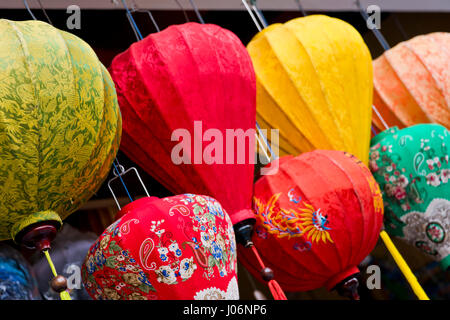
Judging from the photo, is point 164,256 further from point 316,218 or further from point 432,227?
point 432,227

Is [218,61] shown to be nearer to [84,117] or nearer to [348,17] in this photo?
[84,117]

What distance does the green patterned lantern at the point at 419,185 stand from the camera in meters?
1.30

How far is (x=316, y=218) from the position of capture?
114cm

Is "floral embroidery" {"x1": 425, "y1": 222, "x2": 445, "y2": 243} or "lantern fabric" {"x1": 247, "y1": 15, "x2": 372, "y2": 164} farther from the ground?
"lantern fabric" {"x1": 247, "y1": 15, "x2": 372, "y2": 164}

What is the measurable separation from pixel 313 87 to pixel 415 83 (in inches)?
15.4

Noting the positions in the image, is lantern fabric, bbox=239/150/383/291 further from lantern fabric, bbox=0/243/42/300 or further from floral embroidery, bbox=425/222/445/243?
lantern fabric, bbox=0/243/42/300

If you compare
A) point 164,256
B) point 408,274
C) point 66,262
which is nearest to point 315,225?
point 408,274

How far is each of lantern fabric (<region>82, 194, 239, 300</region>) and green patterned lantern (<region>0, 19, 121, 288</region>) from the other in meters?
0.10

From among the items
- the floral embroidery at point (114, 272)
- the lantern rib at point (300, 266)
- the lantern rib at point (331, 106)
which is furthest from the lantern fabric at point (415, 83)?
the floral embroidery at point (114, 272)

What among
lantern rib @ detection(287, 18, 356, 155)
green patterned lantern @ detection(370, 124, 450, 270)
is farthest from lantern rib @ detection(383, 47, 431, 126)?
lantern rib @ detection(287, 18, 356, 155)

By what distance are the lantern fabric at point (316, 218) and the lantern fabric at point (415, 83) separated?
0.41 m

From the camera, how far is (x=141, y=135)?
1138mm

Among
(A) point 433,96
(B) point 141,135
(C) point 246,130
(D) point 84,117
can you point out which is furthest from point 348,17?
(D) point 84,117

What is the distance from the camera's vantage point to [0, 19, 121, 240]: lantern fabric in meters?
0.83
